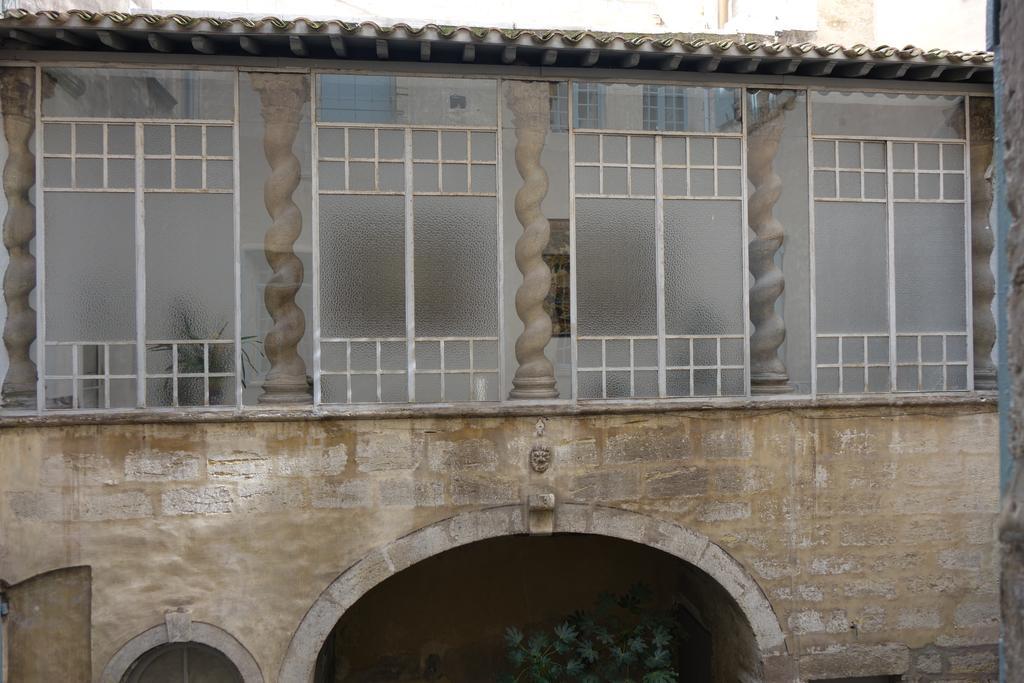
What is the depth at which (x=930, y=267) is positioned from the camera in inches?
250

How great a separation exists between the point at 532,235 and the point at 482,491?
6.17ft

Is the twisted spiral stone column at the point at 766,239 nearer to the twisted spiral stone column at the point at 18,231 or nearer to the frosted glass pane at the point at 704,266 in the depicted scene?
the frosted glass pane at the point at 704,266

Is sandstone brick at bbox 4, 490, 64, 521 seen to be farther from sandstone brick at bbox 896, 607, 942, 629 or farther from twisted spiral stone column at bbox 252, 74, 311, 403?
sandstone brick at bbox 896, 607, 942, 629

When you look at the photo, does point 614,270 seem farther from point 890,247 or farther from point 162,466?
point 162,466

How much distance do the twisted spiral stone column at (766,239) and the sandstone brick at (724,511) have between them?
2.92 feet

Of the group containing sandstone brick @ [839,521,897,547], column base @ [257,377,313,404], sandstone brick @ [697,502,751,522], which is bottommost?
sandstone brick @ [839,521,897,547]

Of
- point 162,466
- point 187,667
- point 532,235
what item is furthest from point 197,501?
point 532,235

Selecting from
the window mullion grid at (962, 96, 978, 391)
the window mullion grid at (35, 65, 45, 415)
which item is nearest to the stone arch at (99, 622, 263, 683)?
the window mullion grid at (35, 65, 45, 415)

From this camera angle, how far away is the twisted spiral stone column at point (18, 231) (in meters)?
5.44

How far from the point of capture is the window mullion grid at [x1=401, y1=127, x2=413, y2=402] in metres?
5.72

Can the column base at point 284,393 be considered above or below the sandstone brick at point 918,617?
above

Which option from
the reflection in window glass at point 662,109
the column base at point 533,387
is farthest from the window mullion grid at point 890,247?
the column base at point 533,387

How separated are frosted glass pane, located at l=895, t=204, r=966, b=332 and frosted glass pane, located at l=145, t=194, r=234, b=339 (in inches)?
203

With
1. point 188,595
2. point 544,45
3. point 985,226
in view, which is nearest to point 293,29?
point 544,45
